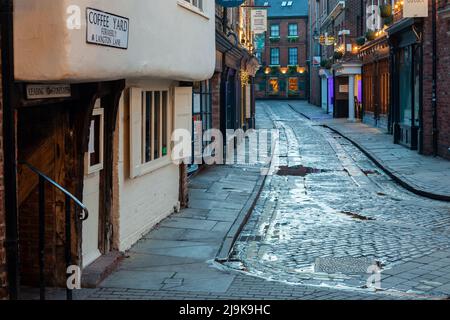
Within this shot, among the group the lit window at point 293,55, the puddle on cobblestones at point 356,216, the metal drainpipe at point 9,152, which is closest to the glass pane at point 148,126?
the puddle on cobblestones at point 356,216

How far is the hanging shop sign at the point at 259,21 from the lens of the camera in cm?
3192

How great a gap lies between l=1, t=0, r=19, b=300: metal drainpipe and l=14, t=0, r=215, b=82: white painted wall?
0.31 ft

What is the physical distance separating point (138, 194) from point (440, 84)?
14.5 metres

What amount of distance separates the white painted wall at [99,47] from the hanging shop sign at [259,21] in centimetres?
2119

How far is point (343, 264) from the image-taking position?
9672 millimetres

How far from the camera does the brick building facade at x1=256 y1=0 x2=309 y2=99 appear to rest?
285ft

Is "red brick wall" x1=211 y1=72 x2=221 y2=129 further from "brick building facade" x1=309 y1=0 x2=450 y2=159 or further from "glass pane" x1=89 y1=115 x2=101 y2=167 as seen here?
"glass pane" x1=89 y1=115 x2=101 y2=167

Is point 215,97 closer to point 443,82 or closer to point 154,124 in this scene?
point 443,82

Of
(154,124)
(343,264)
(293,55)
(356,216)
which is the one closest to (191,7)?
(154,124)

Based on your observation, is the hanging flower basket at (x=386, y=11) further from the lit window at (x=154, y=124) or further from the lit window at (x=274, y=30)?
the lit window at (x=274, y=30)

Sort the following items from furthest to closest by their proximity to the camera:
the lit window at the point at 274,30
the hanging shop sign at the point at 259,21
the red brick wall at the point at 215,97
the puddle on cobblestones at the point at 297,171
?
the lit window at the point at 274,30, the hanging shop sign at the point at 259,21, the red brick wall at the point at 215,97, the puddle on cobblestones at the point at 297,171

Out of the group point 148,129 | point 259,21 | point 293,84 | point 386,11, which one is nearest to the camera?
point 148,129
